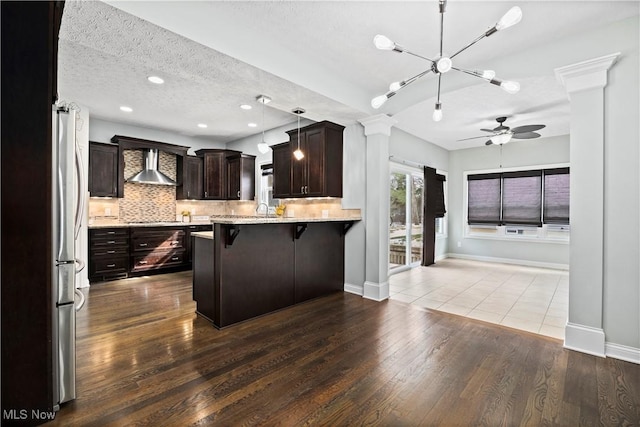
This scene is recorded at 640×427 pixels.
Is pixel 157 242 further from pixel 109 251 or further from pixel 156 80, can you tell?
pixel 156 80

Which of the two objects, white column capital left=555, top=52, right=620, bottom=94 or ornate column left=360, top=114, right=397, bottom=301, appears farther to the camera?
ornate column left=360, top=114, right=397, bottom=301

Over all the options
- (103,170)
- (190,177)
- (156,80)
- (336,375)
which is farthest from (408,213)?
(103,170)

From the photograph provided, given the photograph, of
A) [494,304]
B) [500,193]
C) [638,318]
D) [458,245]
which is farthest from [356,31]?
[458,245]

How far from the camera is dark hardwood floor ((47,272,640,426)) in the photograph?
5.68 ft

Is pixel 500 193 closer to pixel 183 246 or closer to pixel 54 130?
pixel 183 246

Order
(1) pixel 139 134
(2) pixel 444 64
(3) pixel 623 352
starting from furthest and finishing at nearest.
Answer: (1) pixel 139 134, (3) pixel 623 352, (2) pixel 444 64

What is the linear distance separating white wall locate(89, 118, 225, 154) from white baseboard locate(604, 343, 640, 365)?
7194 millimetres

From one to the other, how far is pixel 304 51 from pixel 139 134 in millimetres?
4377

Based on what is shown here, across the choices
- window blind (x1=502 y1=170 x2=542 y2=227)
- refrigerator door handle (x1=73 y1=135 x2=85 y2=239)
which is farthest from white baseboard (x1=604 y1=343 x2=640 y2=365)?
window blind (x1=502 y1=170 x2=542 y2=227)

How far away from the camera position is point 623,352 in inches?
94.3

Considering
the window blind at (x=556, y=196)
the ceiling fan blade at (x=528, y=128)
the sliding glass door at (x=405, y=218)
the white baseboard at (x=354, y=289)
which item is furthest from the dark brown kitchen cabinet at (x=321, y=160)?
the window blind at (x=556, y=196)

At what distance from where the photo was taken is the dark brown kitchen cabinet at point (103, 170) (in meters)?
5.10

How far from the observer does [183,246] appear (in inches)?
231

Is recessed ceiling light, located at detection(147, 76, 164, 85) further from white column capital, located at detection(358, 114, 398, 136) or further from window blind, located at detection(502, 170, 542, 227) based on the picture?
window blind, located at detection(502, 170, 542, 227)
